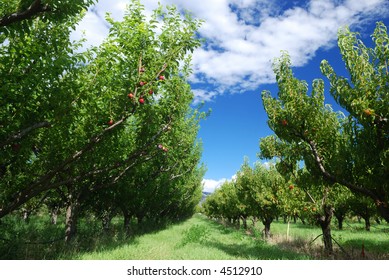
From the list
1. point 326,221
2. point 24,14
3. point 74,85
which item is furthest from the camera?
point 326,221

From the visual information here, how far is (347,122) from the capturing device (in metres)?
9.23

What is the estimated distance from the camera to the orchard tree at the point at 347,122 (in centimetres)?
821

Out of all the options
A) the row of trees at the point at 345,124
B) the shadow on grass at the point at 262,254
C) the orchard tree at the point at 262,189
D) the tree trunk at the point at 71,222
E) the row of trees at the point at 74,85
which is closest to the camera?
the row of trees at the point at 74,85

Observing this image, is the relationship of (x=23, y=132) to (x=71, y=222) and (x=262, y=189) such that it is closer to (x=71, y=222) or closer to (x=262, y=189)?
(x=71, y=222)

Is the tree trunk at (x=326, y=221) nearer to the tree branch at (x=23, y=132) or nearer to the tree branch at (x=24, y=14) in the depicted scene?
the tree branch at (x=23, y=132)

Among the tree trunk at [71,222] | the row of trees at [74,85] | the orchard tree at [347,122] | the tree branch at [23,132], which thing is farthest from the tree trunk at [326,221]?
the tree branch at [23,132]

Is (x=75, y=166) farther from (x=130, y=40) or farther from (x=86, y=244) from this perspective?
(x=130, y=40)

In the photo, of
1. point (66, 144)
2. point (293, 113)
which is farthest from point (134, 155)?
point (293, 113)

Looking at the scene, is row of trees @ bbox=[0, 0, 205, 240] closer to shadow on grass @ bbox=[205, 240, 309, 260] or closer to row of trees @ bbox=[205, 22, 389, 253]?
row of trees @ bbox=[205, 22, 389, 253]

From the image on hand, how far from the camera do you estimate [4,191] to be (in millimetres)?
12555

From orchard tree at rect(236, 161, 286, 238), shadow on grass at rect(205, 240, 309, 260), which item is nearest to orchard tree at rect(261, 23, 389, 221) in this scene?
shadow on grass at rect(205, 240, 309, 260)

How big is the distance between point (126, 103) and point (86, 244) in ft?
35.7

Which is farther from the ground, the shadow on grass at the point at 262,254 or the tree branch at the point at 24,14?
the tree branch at the point at 24,14

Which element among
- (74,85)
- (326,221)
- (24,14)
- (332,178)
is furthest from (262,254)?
(24,14)
